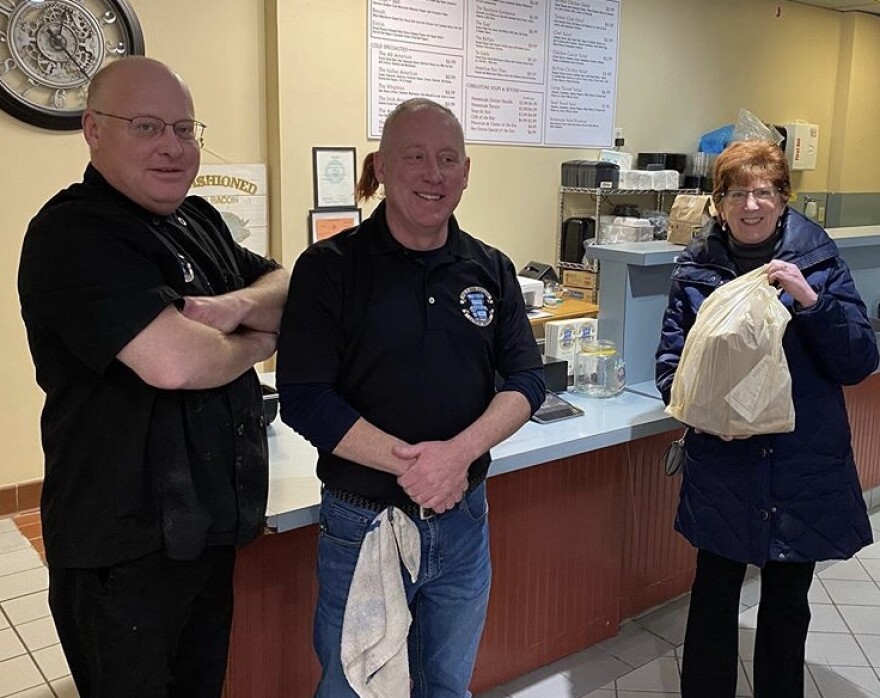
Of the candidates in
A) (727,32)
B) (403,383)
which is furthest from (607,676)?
(727,32)

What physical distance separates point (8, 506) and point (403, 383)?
2.71m

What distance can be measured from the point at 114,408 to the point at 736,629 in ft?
4.98

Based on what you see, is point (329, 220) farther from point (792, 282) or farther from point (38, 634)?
point (792, 282)

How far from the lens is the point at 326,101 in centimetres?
408

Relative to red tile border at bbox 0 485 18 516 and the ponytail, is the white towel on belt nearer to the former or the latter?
the ponytail

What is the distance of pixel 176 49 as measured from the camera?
3652 millimetres

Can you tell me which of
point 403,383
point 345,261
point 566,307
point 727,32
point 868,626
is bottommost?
point 868,626

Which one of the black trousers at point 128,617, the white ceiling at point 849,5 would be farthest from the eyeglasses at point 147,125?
the white ceiling at point 849,5

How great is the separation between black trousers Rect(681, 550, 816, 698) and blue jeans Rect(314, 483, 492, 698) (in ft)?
2.04

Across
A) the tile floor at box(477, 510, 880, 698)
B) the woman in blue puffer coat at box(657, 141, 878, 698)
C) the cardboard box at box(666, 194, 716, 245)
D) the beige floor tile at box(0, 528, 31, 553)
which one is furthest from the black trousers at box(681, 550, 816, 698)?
the beige floor tile at box(0, 528, 31, 553)

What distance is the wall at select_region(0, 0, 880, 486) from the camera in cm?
350

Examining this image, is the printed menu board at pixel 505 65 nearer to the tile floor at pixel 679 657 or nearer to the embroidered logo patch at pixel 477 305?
the tile floor at pixel 679 657

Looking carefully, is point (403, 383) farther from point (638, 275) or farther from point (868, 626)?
point (868, 626)

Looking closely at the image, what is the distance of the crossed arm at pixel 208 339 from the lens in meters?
1.28
